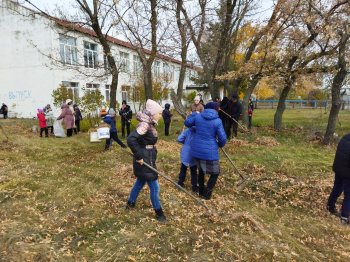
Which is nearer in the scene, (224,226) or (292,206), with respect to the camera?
(224,226)

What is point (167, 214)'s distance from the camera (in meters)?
4.80

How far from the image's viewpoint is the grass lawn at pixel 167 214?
3.80 metres

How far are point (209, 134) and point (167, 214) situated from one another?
4.89 ft

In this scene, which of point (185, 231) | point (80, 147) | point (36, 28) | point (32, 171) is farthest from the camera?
point (36, 28)

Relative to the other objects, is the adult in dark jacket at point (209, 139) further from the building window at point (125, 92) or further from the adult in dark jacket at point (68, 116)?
the building window at point (125, 92)

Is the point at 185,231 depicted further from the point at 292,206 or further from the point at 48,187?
the point at 48,187

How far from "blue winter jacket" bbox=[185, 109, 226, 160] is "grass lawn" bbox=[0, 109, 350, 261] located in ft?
3.10

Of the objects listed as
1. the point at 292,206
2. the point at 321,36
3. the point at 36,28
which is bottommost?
the point at 292,206

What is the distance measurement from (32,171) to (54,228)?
3236mm

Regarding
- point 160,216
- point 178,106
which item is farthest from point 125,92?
point 160,216

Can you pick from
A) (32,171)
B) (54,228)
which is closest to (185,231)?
(54,228)

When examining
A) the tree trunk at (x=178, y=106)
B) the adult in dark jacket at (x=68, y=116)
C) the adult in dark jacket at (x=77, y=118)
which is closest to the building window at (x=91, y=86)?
the adult in dark jacket at (x=77, y=118)

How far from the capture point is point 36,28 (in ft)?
67.1

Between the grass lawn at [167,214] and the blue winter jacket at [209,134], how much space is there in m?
0.95
